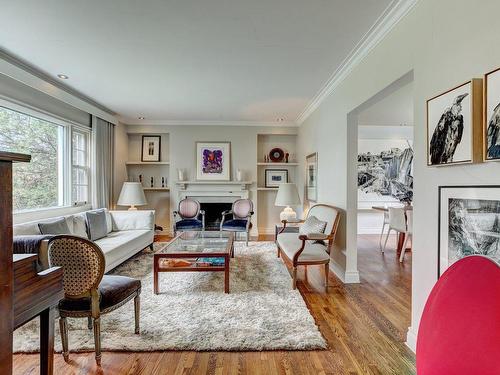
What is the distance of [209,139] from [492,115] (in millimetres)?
5190

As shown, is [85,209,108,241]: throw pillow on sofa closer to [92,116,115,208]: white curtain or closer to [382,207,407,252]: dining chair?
[92,116,115,208]: white curtain

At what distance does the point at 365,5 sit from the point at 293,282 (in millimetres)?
2672

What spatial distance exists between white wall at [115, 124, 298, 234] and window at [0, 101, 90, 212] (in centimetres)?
167

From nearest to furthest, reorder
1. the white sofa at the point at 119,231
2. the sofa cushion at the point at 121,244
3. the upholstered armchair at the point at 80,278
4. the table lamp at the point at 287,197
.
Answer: the upholstered armchair at the point at 80,278 < the white sofa at the point at 119,231 < the sofa cushion at the point at 121,244 < the table lamp at the point at 287,197

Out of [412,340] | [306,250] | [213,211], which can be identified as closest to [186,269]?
[306,250]

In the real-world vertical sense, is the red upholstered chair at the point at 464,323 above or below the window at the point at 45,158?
below

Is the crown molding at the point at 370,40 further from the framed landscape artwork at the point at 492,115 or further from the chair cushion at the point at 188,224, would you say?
the chair cushion at the point at 188,224

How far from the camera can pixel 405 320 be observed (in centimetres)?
241

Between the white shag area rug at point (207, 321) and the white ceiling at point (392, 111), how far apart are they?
282 cm

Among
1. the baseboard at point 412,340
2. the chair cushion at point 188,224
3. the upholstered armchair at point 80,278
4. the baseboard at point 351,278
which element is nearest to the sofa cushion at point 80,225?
the chair cushion at point 188,224

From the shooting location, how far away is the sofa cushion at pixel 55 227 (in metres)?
2.95

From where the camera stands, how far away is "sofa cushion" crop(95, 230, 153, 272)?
329 cm

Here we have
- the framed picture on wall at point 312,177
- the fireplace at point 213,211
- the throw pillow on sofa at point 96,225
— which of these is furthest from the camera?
the fireplace at point 213,211

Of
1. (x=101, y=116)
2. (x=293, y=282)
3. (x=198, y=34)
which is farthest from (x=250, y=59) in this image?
(x=101, y=116)
